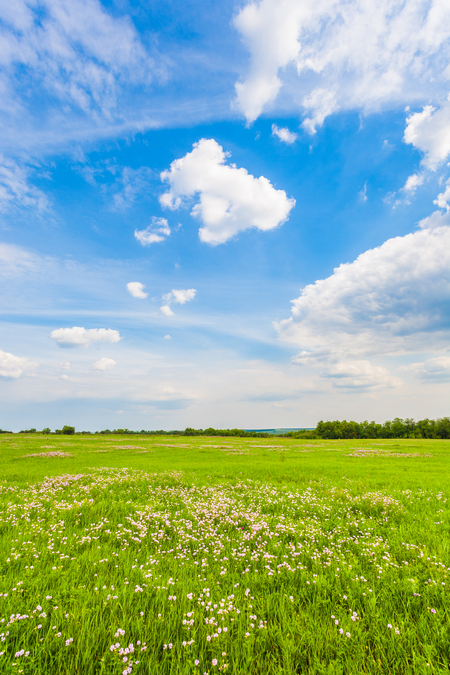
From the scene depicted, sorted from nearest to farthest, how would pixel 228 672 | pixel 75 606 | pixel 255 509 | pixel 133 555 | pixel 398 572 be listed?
pixel 228 672
pixel 75 606
pixel 398 572
pixel 133 555
pixel 255 509

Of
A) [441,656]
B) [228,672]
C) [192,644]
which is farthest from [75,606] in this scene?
[441,656]

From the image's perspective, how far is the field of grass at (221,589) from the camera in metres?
3.45

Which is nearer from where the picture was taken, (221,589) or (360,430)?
(221,589)

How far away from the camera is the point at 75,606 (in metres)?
4.16

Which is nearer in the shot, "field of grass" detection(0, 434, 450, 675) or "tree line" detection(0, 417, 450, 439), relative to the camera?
"field of grass" detection(0, 434, 450, 675)

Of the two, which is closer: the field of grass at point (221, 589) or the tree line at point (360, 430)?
the field of grass at point (221, 589)

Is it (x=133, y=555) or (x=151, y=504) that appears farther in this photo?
(x=151, y=504)

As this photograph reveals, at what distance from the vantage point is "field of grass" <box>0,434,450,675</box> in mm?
3445

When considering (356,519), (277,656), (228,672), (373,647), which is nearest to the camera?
(228,672)

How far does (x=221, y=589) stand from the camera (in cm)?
484

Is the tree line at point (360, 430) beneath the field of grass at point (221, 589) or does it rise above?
beneath

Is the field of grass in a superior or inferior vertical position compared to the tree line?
superior

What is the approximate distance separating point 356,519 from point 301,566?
169 inches

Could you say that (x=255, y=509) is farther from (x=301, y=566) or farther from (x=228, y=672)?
(x=228, y=672)
